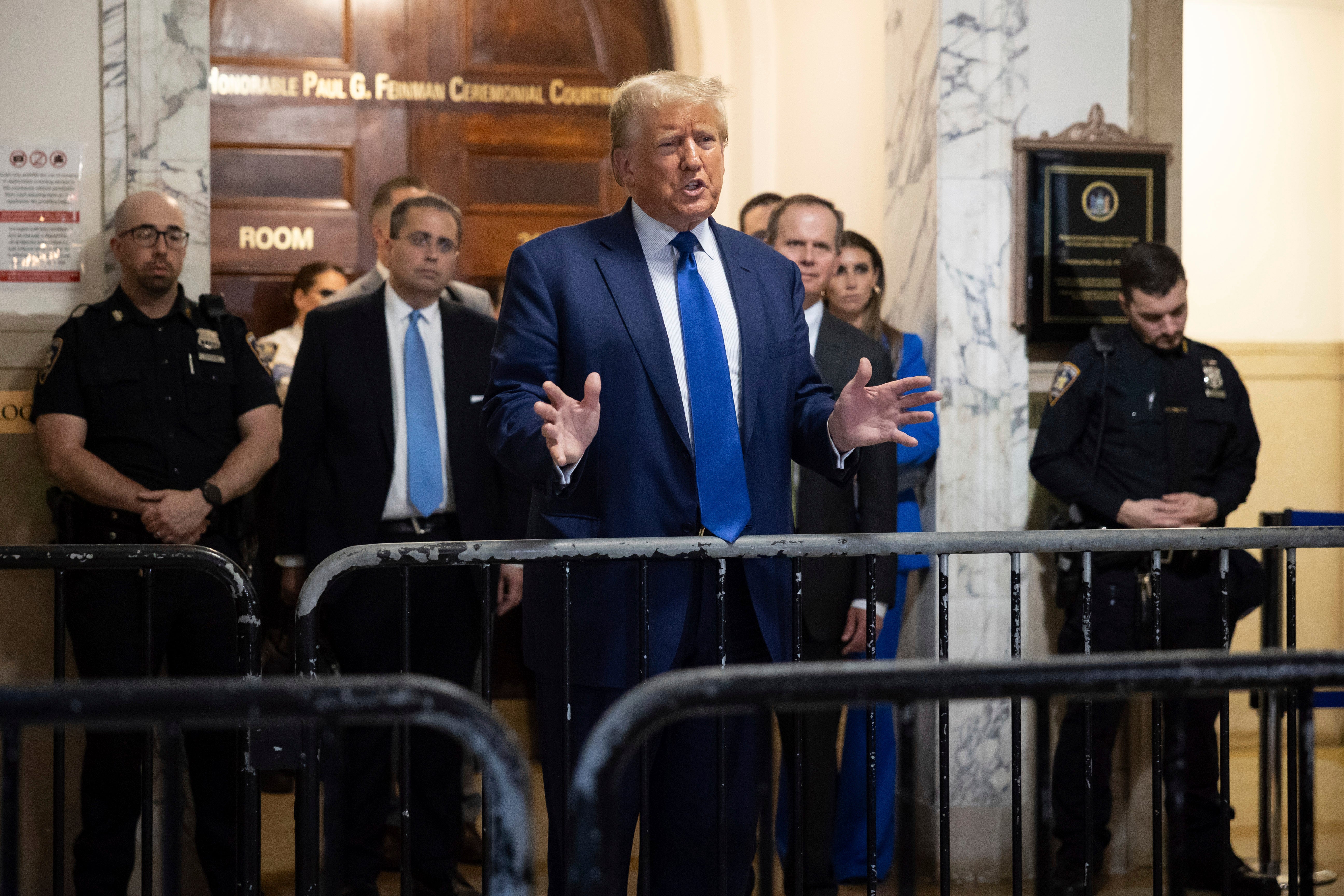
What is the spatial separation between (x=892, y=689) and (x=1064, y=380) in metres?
2.85

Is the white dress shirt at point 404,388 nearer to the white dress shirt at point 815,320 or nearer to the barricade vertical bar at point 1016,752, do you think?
the white dress shirt at point 815,320

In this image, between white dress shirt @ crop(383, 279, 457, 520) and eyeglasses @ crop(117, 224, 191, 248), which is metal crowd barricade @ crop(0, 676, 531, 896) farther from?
eyeglasses @ crop(117, 224, 191, 248)

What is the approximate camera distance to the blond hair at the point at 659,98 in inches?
99.8

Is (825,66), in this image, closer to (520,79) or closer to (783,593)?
(520,79)

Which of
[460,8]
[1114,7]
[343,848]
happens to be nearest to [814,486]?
[343,848]

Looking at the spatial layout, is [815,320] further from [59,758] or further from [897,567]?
[59,758]

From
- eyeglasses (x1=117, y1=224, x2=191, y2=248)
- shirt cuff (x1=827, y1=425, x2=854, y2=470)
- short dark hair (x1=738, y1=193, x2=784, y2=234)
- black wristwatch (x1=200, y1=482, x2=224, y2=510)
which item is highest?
short dark hair (x1=738, y1=193, x2=784, y2=234)

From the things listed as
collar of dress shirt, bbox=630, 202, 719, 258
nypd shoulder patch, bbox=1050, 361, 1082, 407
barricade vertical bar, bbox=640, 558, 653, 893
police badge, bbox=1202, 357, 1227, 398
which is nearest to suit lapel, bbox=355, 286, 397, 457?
collar of dress shirt, bbox=630, 202, 719, 258

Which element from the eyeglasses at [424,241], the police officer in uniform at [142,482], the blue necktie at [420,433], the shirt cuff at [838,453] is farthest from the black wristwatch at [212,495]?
the shirt cuff at [838,453]

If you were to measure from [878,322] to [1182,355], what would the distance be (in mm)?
971

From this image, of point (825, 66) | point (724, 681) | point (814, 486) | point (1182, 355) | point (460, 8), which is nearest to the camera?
point (724, 681)

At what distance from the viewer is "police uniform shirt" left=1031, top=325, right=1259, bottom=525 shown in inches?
164

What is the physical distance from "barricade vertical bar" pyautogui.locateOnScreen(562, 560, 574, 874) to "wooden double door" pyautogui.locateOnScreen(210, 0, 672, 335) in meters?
3.46

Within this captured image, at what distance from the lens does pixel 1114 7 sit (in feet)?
14.7
